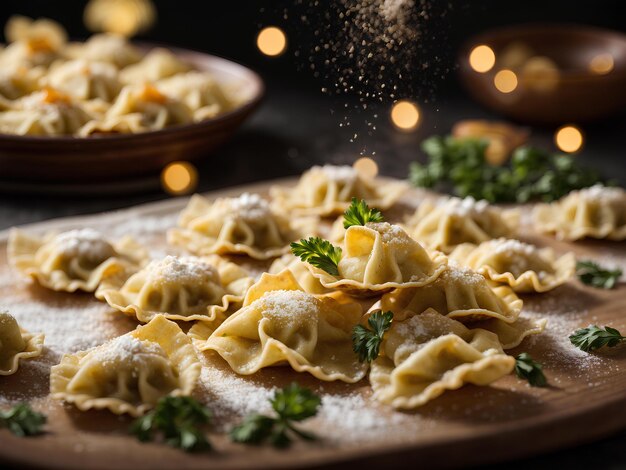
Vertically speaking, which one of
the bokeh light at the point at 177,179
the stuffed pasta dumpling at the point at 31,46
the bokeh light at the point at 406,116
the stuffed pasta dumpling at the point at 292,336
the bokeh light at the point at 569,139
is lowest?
the bokeh light at the point at 177,179

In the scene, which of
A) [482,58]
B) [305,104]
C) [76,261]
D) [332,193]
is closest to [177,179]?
[332,193]

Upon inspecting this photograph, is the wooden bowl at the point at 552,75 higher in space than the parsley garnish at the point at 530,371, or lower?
higher

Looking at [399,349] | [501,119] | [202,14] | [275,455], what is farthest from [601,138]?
[275,455]

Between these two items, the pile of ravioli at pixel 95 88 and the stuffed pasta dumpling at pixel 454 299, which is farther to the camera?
the pile of ravioli at pixel 95 88

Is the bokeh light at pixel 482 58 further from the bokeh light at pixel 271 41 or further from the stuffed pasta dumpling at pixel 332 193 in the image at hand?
the stuffed pasta dumpling at pixel 332 193

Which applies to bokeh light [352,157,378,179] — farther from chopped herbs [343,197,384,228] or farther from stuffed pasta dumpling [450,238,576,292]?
chopped herbs [343,197,384,228]

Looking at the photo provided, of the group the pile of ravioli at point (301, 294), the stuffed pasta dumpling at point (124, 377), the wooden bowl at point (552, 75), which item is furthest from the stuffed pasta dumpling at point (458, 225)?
the wooden bowl at point (552, 75)

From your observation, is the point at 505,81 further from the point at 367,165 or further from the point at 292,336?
the point at 292,336
